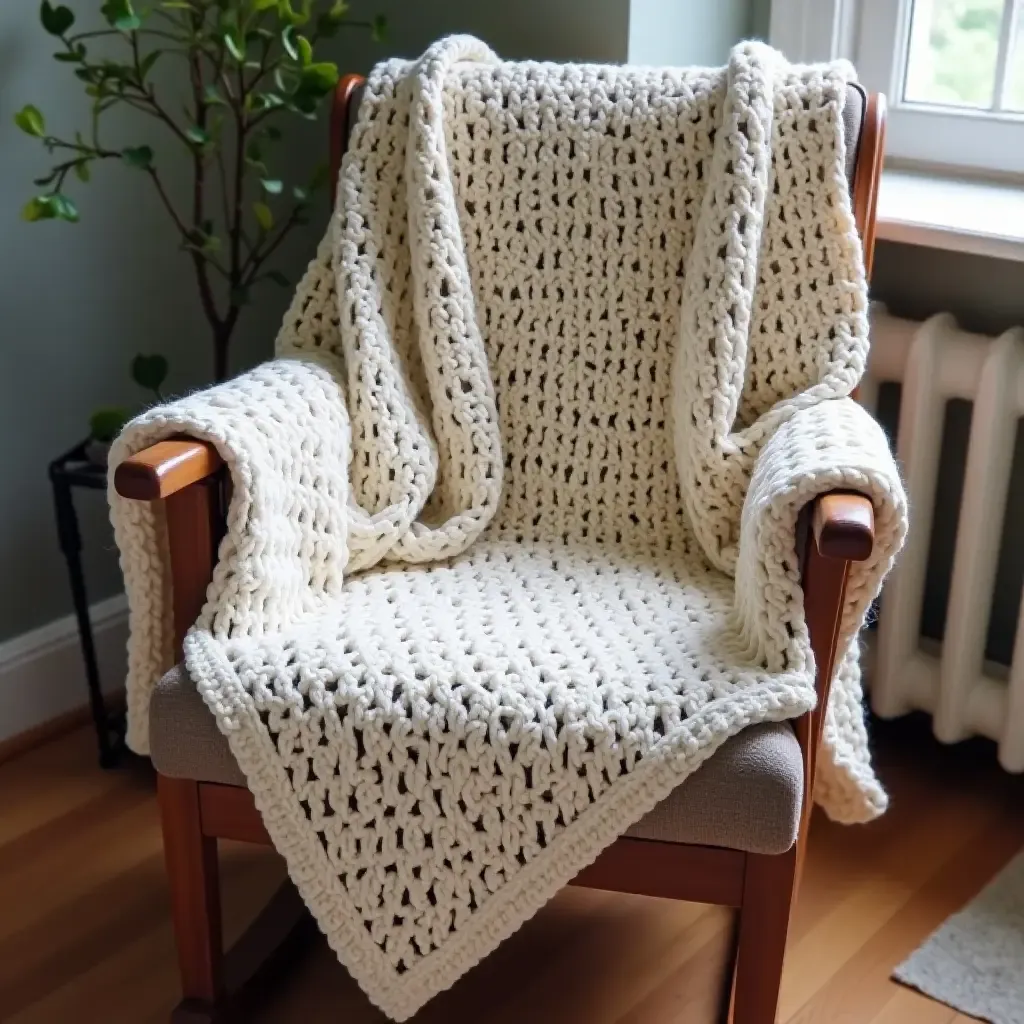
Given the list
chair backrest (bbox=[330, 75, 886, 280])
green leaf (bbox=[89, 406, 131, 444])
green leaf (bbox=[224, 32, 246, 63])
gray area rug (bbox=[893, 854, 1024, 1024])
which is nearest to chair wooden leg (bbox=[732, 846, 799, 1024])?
gray area rug (bbox=[893, 854, 1024, 1024])

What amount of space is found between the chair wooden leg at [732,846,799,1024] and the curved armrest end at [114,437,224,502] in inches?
23.9

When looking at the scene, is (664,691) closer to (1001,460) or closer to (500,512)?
(500,512)

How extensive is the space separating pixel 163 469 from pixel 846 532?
585 millimetres

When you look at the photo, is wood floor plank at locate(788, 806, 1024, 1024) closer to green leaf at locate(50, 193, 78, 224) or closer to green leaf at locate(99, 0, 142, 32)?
green leaf at locate(50, 193, 78, 224)

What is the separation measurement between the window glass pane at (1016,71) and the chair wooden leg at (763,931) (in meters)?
1.14

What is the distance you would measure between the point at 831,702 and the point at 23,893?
100 cm

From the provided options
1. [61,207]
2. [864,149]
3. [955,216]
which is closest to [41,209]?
[61,207]

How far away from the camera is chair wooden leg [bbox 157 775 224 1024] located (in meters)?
1.23

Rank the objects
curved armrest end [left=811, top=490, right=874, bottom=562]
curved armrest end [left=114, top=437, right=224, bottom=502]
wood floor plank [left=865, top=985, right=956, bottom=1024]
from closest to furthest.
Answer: curved armrest end [left=811, top=490, right=874, bottom=562] → curved armrest end [left=114, top=437, right=224, bottom=502] → wood floor plank [left=865, top=985, right=956, bottom=1024]

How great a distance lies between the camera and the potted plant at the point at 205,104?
1564 millimetres

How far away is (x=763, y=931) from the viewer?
1170 mm

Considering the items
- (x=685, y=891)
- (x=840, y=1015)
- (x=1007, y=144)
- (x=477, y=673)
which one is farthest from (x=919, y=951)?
(x=1007, y=144)

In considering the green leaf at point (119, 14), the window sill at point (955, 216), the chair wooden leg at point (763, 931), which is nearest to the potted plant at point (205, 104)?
the green leaf at point (119, 14)

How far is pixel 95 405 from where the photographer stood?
6.24 feet
